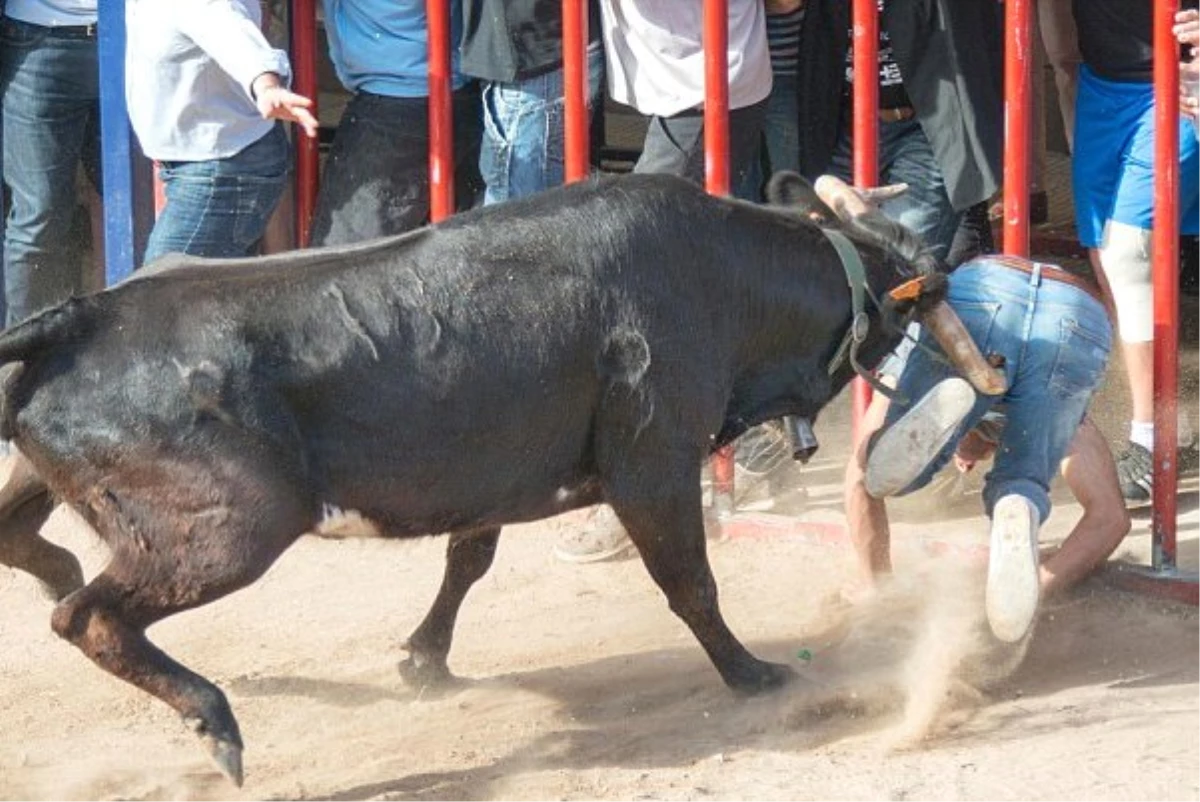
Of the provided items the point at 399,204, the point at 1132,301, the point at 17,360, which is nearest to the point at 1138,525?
the point at 1132,301

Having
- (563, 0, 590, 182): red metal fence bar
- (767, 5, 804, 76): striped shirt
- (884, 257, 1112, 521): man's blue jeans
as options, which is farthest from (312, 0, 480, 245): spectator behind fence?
(884, 257, 1112, 521): man's blue jeans

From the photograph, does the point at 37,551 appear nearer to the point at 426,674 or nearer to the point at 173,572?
the point at 173,572

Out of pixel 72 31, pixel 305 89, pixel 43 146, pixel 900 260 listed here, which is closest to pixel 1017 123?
pixel 900 260

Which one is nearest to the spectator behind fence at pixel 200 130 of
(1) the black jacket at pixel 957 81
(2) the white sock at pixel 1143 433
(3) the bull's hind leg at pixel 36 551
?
(3) the bull's hind leg at pixel 36 551

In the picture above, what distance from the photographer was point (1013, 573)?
518 centimetres

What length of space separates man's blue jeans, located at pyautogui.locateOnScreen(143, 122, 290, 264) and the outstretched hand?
48 centimetres

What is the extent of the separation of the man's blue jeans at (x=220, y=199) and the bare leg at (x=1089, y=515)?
95.2 inches

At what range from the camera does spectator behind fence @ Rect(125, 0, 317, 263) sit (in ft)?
20.7

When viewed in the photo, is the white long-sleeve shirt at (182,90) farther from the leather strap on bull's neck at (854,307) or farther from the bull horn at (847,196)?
the leather strap on bull's neck at (854,307)

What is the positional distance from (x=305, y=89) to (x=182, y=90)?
0.45m

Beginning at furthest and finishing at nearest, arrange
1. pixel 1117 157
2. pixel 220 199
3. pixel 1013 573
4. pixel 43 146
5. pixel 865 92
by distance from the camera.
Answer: pixel 43 146 → pixel 1117 157 → pixel 220 199 → pixel 865 92 → pixel 1013 573

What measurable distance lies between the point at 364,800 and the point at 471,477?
742 millimetres

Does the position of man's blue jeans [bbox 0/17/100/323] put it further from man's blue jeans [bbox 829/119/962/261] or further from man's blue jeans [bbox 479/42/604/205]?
man's blue jeans [bbox 829/119/962/261]

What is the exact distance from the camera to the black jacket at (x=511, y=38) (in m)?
6.40
